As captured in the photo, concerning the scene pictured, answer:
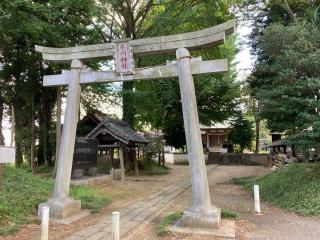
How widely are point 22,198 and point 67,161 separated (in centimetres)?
192

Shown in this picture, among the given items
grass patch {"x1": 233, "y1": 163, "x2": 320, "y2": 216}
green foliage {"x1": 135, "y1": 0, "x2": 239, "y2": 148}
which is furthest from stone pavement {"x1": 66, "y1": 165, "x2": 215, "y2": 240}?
green foliage {"x1": 135, "y1": 0, "x2": 239, "y2": 148}

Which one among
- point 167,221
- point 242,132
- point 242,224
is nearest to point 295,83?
point 242,224

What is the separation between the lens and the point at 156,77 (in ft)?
32.4

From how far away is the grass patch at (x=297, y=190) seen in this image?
10906 mm

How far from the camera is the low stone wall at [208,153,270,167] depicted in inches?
1390

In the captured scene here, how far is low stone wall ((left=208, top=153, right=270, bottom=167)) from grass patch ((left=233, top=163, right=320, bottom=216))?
67.1 feet

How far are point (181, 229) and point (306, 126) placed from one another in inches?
254

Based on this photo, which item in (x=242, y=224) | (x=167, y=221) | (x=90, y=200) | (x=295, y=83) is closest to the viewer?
(x=167, y=221)

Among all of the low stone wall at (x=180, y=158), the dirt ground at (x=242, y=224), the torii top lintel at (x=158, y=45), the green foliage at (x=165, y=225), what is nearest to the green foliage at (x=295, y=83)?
the dirt ground at (x=242, y=224)

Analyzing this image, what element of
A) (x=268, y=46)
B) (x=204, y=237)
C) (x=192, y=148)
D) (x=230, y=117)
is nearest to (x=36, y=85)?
(x=268, y=46)

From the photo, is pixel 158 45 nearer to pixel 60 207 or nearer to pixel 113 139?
pixel 60 207

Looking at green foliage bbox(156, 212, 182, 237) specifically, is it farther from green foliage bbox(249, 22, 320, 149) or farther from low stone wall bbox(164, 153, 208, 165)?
low stone wall bbox(164, 153, 208, 165)

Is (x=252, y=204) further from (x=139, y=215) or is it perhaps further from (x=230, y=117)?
(x=230, y=117)

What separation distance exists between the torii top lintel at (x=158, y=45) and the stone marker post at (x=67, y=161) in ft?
1.29
